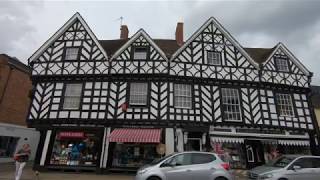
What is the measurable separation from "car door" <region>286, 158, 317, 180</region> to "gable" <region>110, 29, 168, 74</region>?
958 centimetres

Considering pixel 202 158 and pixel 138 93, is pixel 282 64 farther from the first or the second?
pixel 202 158

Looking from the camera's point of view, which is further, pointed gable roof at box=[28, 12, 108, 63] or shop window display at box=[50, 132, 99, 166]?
pointed gable roof at box=[28, 12, 108, 63]

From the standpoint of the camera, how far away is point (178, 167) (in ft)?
33.2

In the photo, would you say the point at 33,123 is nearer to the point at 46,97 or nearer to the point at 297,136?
the point at 46,97

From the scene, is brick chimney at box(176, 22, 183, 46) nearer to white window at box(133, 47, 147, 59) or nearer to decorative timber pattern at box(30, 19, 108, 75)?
white window at box(133, 47, 147, 59)

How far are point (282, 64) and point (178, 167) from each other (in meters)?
13.7

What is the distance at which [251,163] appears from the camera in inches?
681

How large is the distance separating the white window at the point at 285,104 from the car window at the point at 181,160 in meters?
10.8

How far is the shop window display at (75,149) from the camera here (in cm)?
1675

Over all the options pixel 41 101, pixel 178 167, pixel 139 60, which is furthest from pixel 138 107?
pixel 178 167

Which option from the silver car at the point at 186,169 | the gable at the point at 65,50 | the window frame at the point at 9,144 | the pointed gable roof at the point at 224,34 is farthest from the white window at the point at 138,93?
the window frame at the point at 9,144

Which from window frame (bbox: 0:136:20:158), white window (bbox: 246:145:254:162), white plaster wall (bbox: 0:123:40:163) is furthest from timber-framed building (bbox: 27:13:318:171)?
window frame (bbox: 0:136:20:158)

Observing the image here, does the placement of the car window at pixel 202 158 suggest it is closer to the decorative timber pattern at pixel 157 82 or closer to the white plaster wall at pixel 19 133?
the decorative timber pattern at pixel 157 82

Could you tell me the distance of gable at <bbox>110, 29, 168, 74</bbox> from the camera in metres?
17.9
